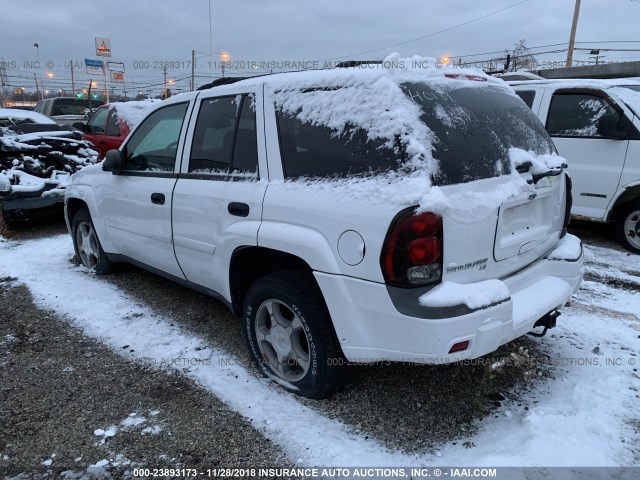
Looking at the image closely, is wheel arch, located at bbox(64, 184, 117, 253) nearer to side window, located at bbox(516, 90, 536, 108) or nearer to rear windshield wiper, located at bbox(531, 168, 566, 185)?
rear windshield wiper, located at bbox(531, 168, 566, 185)

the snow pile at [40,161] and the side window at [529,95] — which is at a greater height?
the side window at [529,95]

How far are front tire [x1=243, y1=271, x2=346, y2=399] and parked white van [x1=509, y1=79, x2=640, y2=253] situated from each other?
15.0 feet

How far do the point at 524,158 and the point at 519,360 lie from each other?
128cm

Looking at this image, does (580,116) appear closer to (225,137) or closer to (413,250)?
(225,137)

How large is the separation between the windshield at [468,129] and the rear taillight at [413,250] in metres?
0.23

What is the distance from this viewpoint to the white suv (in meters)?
2.21

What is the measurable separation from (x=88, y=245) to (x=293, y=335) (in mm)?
3370

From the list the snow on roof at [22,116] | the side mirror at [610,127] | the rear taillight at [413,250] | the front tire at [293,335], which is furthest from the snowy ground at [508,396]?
the snow on roof at [22,116]

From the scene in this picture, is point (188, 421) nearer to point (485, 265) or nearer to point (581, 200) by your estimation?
point (485, 265)

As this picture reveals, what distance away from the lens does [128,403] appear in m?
2.90

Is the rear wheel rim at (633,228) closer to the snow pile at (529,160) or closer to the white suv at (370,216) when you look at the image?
the white suv at (370,216)

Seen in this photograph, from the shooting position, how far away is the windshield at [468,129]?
232 centimetres

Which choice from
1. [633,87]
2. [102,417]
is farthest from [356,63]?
[633,87]

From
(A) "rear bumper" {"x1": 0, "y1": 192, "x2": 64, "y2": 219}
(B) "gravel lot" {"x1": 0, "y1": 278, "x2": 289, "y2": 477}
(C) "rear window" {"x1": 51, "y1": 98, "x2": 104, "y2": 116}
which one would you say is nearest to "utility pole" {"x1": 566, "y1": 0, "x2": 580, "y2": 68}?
(C) "rear window" {"x1": 51, "y1": 98, "x2": 104, "y2": 116}
